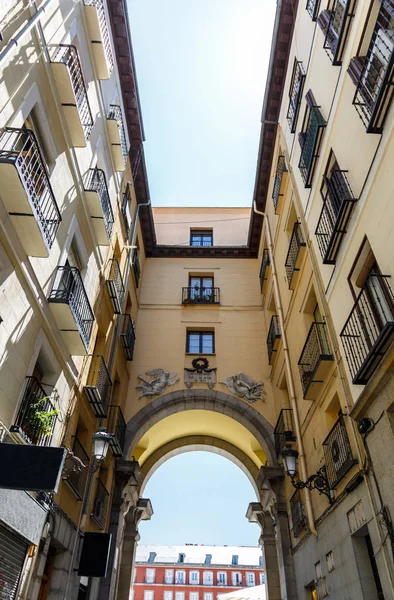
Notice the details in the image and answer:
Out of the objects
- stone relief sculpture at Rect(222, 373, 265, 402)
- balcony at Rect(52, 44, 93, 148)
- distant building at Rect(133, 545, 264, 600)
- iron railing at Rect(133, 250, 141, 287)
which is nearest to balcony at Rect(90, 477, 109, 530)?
stone relief sculpture at Rect(222, 373, 265, 402)

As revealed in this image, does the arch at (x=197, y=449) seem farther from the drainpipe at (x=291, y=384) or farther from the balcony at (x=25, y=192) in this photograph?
the balcony at (x=25, y=192)

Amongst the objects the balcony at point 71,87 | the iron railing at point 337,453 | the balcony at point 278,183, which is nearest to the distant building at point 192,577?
the balcony at point 278,183

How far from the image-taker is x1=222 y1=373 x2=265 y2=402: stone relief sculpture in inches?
643

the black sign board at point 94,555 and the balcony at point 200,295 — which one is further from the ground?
the balcony at point 200,295

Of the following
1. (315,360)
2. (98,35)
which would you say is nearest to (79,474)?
(315,360)

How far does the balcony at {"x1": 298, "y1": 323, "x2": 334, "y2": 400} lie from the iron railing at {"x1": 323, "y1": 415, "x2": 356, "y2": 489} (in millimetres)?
1228

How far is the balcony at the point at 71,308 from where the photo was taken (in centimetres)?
910

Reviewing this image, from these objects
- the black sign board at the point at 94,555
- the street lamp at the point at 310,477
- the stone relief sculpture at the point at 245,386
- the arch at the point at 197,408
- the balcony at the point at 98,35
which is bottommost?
the black sign board at the point at 94,555

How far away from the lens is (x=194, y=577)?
5697cm

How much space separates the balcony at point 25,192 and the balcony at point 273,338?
911 cm

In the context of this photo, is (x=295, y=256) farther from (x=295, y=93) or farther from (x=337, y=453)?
(x=337, y=453)

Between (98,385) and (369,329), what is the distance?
7.48 meters

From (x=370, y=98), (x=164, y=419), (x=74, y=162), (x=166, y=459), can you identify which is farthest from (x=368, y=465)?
Answer: (x=166, y=459)

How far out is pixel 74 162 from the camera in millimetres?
10516
